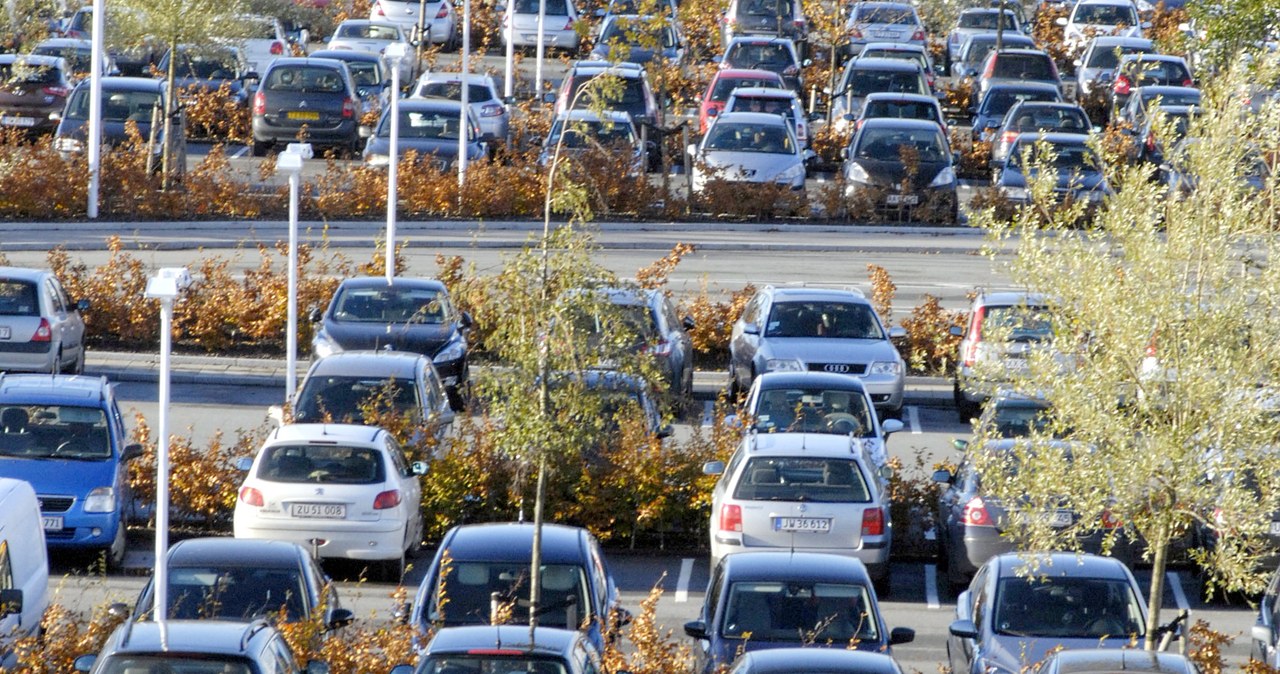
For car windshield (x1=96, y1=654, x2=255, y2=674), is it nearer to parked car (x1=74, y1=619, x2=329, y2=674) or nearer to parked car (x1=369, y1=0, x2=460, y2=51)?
parked car (x1=74, y1=619, x2=329, y2=674)

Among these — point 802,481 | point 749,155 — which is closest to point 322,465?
point 802,481

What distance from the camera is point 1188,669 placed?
44.3ft

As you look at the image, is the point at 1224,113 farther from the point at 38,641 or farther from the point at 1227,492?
the point at 38,641

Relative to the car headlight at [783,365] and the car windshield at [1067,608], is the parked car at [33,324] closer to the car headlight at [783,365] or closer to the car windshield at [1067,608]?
the car headlight at [783,365]

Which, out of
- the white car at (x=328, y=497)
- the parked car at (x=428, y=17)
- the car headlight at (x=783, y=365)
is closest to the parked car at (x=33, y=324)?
the white car at (x=328, y=497)

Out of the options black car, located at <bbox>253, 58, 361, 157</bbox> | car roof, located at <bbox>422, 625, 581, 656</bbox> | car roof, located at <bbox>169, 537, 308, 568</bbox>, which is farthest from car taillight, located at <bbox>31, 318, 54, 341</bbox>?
black car, located at <bbox>253, 58, 361, 157</bbox>

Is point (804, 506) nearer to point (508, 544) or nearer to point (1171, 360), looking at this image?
point (508, 544)

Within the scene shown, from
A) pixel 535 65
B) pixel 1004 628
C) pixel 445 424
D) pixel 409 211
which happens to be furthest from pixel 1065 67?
pixel 1004 628

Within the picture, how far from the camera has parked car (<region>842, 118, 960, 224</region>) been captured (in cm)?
3500

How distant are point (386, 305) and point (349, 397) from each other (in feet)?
12.8

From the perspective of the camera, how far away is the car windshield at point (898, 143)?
35.2 m

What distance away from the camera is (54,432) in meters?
20.0

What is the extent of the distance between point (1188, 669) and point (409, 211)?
22.4 m

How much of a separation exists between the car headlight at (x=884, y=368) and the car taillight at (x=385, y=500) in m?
7.58
